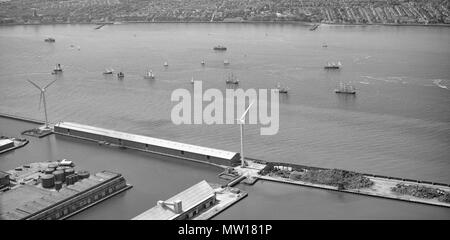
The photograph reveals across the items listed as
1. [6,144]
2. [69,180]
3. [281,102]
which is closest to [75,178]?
[69,180]

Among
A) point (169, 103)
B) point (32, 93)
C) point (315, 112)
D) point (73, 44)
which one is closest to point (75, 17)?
point (73, 44)

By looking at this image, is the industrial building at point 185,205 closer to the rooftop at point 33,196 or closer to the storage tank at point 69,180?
the rooftop at point 33,196

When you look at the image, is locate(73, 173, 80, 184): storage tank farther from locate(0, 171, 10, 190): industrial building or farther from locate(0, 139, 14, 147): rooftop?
locate(0, 139, 14, 147): rooftop

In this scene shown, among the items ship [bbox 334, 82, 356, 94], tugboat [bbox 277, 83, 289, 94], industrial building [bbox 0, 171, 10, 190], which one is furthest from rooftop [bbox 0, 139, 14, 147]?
ship [bbox 334, 82, 356, 94]
